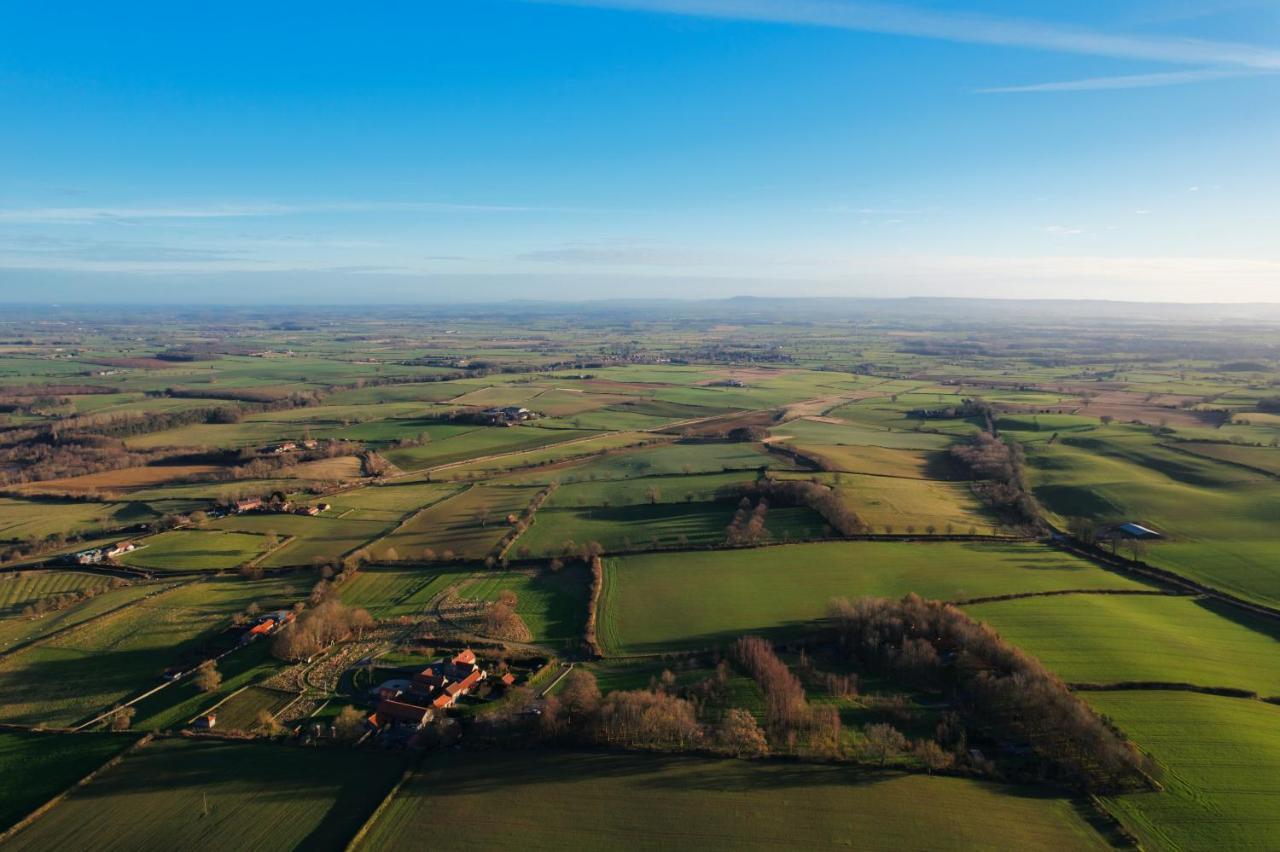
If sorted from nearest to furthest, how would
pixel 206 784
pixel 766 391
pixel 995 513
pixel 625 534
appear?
pixel 206 784, pixel 625 534, pixel 995 513, pixel 766 391

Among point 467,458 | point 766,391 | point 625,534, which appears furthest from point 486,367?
point 625,534

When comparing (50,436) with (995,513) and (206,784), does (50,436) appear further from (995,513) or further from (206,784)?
(995,513)

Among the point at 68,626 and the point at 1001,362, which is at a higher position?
the point at 1001,362

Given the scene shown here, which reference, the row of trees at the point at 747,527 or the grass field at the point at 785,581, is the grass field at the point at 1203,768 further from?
the row of trees at the point at 747,527

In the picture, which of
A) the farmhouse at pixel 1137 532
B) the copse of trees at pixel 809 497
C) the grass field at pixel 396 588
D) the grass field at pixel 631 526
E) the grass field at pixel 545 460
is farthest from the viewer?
the grass field at pixel 545 460

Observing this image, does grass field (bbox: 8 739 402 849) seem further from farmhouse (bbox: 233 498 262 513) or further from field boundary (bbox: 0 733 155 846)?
farmhouse (bbox: 233 498 262 513)

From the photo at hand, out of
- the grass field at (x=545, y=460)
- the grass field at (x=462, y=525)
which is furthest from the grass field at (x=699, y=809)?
the grass field at (x=545, y=460)

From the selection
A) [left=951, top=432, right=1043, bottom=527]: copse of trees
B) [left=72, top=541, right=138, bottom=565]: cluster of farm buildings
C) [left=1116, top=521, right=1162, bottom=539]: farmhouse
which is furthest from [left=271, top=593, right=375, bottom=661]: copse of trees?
[left=1116, top=521, right=1162, bottom=539]: farmhouse
